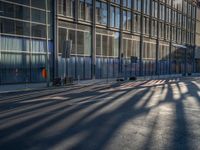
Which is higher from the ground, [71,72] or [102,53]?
[102,53]

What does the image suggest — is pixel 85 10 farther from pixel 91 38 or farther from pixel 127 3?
pixel 127 3

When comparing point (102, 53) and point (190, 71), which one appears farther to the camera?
point (190, 71)

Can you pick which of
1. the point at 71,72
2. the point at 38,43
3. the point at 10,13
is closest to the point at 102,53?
the point at 71,72

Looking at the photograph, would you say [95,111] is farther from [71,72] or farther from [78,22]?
[78,22]

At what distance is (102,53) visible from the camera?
34.9m

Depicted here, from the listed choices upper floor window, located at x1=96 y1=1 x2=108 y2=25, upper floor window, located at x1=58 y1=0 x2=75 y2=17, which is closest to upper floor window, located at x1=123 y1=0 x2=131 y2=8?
upper floor window, located at x1=96 y1=1 x2=108 y2=25

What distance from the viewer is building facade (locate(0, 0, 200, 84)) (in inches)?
966

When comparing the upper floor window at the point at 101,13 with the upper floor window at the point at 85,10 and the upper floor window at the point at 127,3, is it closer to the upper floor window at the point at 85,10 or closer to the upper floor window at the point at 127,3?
the upper floor window at the point at 85,10

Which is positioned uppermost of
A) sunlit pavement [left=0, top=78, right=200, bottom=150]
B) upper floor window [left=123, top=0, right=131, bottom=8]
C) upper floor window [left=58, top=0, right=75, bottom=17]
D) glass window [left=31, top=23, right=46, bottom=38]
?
upper floor window [left=123, top=0, right=131, bottom=8]

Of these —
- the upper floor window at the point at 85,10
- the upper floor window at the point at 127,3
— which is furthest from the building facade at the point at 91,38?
the upper floor window at the point at 127,3

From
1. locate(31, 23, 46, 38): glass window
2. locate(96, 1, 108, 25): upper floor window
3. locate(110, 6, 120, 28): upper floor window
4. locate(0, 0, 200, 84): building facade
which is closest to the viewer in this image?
locate(0, 0, 200, 84): building facade

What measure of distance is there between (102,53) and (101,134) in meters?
27.4

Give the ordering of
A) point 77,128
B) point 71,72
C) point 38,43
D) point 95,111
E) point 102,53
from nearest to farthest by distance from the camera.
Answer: point 77,128, point 95,111, point 38,43, point 71,72, point 102,53

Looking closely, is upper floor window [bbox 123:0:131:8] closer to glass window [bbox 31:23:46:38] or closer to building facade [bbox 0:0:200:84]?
building facade [bbox 0:0:200:84]
